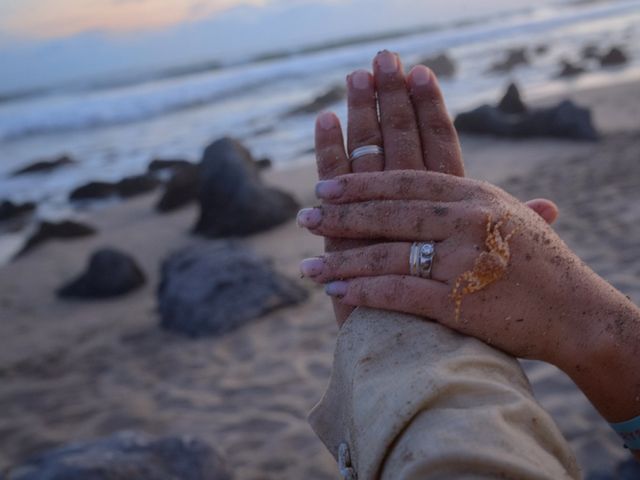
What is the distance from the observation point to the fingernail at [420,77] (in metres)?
1.82

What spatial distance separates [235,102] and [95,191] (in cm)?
1036

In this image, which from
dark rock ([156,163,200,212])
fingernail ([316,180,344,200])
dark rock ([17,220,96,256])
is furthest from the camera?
dark rock ([156,163,200,212])

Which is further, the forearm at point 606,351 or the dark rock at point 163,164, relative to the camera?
the dark rock at point 163,164

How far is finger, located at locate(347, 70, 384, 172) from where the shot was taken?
69.3 inches

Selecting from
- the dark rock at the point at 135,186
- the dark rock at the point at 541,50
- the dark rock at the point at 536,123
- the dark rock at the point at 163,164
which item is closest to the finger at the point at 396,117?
the dark rock at the point at 536,123

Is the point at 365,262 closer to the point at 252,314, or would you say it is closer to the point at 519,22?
the point at 252,314

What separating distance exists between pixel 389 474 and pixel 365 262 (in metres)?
0.53

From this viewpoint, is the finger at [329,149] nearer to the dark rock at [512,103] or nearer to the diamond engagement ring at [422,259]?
the diamond engagement ring at [422,259]

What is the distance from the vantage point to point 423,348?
1.24 m

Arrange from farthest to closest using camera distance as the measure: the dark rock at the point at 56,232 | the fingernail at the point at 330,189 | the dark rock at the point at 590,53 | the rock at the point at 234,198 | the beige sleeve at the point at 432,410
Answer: the dark rock at the point at 590,53 < the dark rock at the point at 56,232 < the rock at the point at 234,198 < the fingernail at the point at 330,189 < the beige sleeve at the point at 432,410

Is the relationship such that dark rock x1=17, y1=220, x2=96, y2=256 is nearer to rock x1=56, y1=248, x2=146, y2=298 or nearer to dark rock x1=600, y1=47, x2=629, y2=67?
rock x1=56, y1=248, x2=146, y2=298

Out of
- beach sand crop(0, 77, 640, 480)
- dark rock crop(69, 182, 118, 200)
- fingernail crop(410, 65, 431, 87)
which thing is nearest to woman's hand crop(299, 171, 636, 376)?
fingernail crop(410, 65, 431, 87)

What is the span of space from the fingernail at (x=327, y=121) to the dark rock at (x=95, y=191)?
25.7ft

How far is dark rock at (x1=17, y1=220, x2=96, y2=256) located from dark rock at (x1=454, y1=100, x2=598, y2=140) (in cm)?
541
